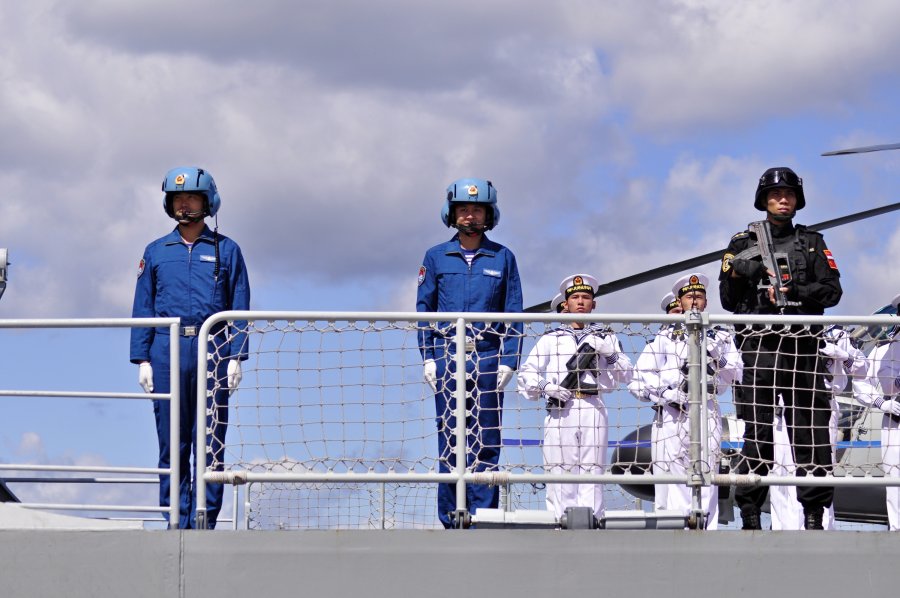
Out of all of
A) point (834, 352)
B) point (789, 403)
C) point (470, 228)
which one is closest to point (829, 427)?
point (789, 403)

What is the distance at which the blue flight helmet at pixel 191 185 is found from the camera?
694 centimetres

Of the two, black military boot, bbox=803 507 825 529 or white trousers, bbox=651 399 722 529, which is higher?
white trousers, bbox=651 399 722 529

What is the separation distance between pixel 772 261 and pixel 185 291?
3.07 metres

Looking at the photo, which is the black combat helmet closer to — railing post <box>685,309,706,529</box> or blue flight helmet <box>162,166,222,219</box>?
railing post <box>685,309,706,529</box>

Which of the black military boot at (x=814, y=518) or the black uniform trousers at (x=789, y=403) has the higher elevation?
the black uniform trousers at (x=789, y=403)

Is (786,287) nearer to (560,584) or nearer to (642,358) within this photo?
(642,358)

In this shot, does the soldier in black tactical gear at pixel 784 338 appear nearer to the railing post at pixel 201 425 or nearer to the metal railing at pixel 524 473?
the metal railing at pixel 524 473

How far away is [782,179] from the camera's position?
6.73 m

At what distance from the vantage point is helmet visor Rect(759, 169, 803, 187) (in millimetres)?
6734

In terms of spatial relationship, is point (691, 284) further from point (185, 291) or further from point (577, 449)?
point (185, 291)

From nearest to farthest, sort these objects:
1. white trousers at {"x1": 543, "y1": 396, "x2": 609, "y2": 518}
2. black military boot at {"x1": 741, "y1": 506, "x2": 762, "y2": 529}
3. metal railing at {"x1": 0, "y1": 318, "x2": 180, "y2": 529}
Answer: metal railing at {"x1": 0, "y1": 318, "x2": 180, "y2": 529} → white trousers at {"x1": 543, "y1": 396, "x2": 609, "y2": 518} → black military boot at {"x1": 741, "y1": 506, "x2": 762, "y2": 529}

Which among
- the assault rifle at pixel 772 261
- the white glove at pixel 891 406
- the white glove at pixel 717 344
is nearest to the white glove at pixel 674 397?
the white glove at pixel 717 344

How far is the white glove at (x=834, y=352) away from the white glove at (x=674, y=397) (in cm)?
76

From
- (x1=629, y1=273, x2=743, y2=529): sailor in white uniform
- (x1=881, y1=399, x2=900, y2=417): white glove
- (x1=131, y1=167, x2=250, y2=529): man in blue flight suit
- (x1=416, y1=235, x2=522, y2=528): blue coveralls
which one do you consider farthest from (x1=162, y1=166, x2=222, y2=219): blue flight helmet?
(x1=881, y1=399, x2=900, y2=417): white glove
